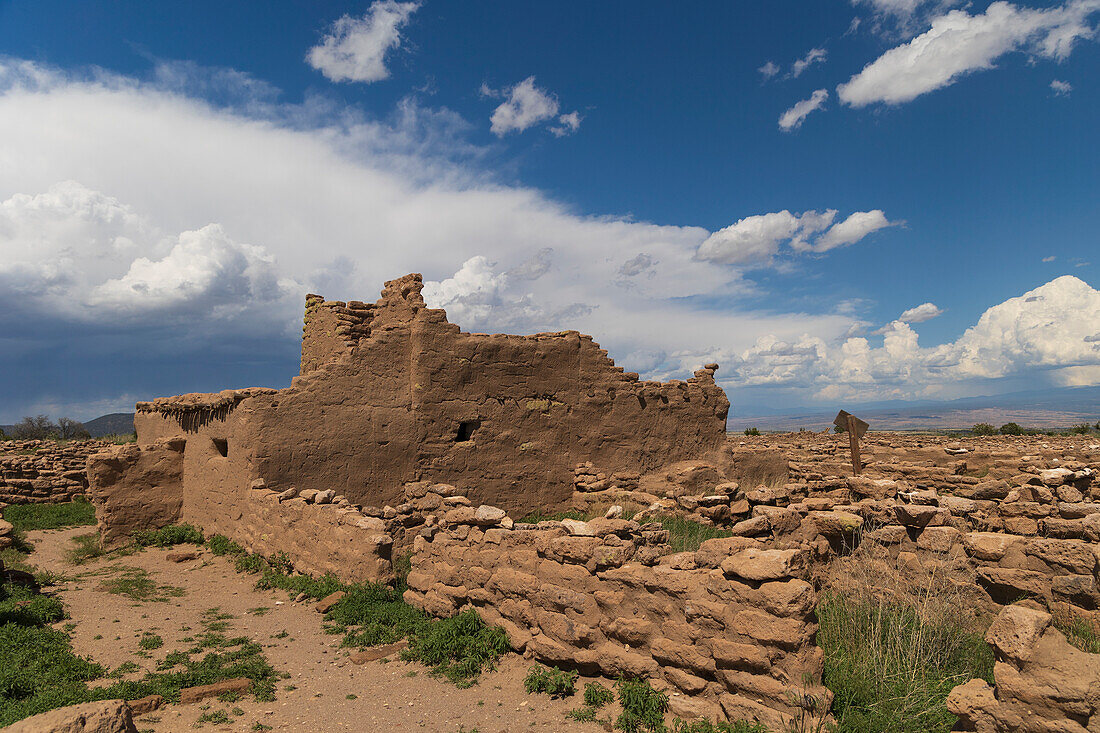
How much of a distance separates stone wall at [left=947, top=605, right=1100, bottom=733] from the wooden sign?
10.6 m

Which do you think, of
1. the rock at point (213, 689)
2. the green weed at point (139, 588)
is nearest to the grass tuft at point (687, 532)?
the rock at point (213, 689)

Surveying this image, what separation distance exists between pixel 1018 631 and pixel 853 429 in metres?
11.5

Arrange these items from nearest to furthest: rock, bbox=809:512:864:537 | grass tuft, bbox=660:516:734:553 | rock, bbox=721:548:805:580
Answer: rock, bbox=721:548:805:580 < rock, bbox=809:512:864:537 < grass tuft, bbox=660:516:734:553

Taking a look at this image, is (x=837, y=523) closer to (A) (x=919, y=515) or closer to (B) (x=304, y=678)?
(A) (x=919, y=515)

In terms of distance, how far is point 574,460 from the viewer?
1323 cm

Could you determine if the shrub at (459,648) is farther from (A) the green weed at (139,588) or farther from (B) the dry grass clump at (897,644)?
(A) the green weed at (139,588)

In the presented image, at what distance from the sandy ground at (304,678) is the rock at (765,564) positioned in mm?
1632

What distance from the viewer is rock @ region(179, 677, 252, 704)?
4906 mm

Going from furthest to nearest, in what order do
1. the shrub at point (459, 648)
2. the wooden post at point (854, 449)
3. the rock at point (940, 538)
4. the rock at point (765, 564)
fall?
the wooden post at point (854, 449) < the rock at point (940, 538) < the shrub at point (459, 648) < the rock at point (765, 564)

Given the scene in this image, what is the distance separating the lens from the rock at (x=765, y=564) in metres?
4.35

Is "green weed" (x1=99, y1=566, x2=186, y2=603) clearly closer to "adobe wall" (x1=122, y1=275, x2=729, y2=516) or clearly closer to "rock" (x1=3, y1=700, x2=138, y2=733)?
"adobe wall" (x1=122, y1=275, x2=729, y2=516)

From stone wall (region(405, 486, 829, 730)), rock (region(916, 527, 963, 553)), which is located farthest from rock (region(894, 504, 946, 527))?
stone wall (region(405, 486, 829, 730))

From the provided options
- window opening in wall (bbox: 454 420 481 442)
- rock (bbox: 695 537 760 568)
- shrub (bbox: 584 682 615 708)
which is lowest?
shrub (bbox: 584 682 615 708)

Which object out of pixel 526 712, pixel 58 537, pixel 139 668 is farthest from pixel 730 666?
Result: pixel 58 537
